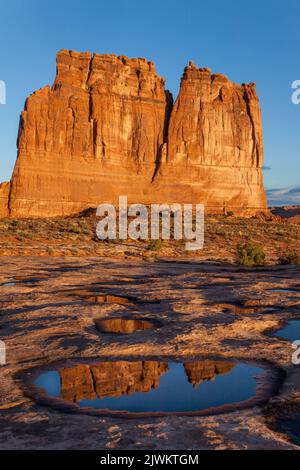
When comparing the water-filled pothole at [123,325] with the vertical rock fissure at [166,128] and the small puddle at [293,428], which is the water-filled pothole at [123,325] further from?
the vertical rock fissure at [166,128]

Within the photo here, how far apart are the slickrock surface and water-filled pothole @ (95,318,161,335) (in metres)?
0.23

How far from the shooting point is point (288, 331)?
9672mm

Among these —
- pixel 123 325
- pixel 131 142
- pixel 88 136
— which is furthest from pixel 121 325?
pixel 131 142

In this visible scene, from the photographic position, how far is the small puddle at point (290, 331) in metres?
9.14

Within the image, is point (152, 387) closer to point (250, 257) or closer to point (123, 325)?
point (123, 325)

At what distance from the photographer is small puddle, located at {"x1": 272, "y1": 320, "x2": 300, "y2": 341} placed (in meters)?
9.14

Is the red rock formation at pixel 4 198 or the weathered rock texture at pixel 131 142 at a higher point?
the weathered rock texture at pixel 131 142

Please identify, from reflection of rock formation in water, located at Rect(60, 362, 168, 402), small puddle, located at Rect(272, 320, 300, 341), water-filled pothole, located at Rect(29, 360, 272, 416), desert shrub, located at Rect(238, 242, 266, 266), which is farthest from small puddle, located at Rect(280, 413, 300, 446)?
desert shrub, located at Rect(238, 242, 266, 266)

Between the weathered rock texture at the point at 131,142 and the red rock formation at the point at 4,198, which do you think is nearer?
the red rock formation at the point at 4,198

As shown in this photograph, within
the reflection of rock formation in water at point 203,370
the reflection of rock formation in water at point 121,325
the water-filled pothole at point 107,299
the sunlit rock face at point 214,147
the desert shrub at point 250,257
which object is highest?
the sunlit rock face at point 214,147

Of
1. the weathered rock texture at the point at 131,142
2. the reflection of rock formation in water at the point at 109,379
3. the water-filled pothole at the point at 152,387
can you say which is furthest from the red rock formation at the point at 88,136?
the water-filled pothole at the point at 152,387

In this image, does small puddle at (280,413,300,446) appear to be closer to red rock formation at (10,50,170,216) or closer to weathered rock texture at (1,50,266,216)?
red rock formation at (10,50,170,216)

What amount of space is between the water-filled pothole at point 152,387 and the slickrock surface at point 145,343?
134 mm
